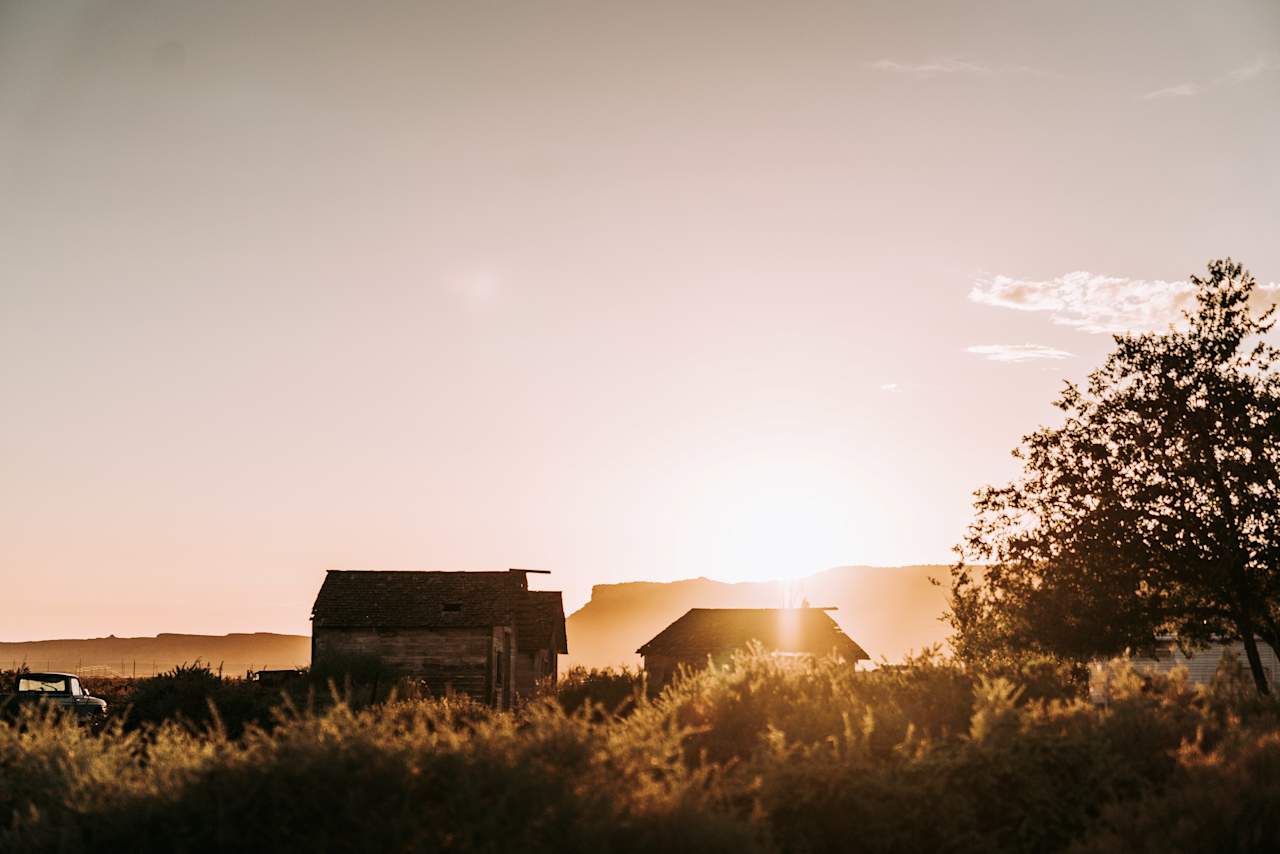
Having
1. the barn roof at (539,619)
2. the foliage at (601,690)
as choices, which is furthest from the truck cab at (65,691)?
the barn roof at (539,619)

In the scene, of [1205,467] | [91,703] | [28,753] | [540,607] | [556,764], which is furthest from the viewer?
[540,607]

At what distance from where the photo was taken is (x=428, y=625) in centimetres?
4106

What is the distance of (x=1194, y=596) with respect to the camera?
2889cm

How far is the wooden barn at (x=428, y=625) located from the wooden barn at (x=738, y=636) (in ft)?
47.8

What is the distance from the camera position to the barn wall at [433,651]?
40.4 meters

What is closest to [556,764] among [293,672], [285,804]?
[285,804]

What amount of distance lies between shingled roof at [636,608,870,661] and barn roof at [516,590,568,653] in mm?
7453

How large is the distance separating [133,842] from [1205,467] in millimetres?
27547

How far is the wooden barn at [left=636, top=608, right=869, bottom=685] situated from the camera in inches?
2240

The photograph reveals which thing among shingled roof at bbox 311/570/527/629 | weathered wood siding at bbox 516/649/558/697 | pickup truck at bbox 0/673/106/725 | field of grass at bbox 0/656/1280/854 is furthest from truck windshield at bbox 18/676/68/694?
field of grass at bbox 0/656/1280/854

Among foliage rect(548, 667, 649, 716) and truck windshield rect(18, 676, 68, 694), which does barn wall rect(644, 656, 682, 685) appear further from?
truck windshield rect(18, 676, 68, 694)

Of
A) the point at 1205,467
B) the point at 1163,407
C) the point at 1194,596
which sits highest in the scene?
the point at 1163,407

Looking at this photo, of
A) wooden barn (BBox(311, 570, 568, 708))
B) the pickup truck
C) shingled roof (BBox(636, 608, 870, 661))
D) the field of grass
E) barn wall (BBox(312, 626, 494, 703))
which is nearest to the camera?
the field of grass

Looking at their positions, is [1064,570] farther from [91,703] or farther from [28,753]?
[91,703]
